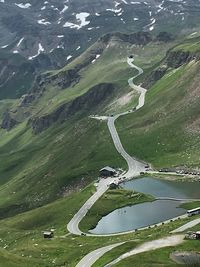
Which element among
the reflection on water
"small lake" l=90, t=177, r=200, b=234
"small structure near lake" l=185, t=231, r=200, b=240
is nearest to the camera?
"small structure near lake" l=185, t=231, r=200, b=240

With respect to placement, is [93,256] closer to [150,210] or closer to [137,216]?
[137,216]

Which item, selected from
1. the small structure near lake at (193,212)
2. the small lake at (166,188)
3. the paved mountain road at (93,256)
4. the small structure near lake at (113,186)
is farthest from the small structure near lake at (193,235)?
the small structure near lake at (113,186)

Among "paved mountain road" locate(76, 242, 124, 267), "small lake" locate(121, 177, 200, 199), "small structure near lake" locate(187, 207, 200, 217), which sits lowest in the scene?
"small lake" locate(121, 177, 200, 199)

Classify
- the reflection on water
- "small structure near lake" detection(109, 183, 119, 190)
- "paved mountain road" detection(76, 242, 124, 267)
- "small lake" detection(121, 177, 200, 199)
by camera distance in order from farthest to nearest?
1. "small structure near lake" detection(109, 183, 119, 190)
2. "small lake" detection(121, 177, 200, 199)
3. the reflection on water
4. "paved mountain road" detection(76, 242, 124, 267)

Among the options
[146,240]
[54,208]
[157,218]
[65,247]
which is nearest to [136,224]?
[157,218]

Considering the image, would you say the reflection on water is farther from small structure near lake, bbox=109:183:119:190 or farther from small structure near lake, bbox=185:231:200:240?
small structure near lake, bbox=185:231:200:240

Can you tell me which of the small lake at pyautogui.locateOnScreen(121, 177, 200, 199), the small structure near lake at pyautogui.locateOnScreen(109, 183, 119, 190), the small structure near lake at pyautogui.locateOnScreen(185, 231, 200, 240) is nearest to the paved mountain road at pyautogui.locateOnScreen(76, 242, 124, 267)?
the small structure near lake at pyautogui.locateOnScreen(185, 231, 200, 240)

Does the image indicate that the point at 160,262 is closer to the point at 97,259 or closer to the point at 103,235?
the point at 97,259

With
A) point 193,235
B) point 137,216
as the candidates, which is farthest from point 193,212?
point 193,235

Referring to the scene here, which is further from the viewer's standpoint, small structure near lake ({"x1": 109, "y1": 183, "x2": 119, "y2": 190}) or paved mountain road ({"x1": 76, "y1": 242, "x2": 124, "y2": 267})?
small structure near lake ({"x1": 109, "y1": 183, "x2": 119, "y2": 190})

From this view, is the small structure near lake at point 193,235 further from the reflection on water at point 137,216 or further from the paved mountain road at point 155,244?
the reflection on water at point 137,216

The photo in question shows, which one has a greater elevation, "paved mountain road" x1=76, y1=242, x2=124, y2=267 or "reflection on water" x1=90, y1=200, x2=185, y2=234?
"paved mountain road" x1=76, y1=242, x2=124, y2=267
